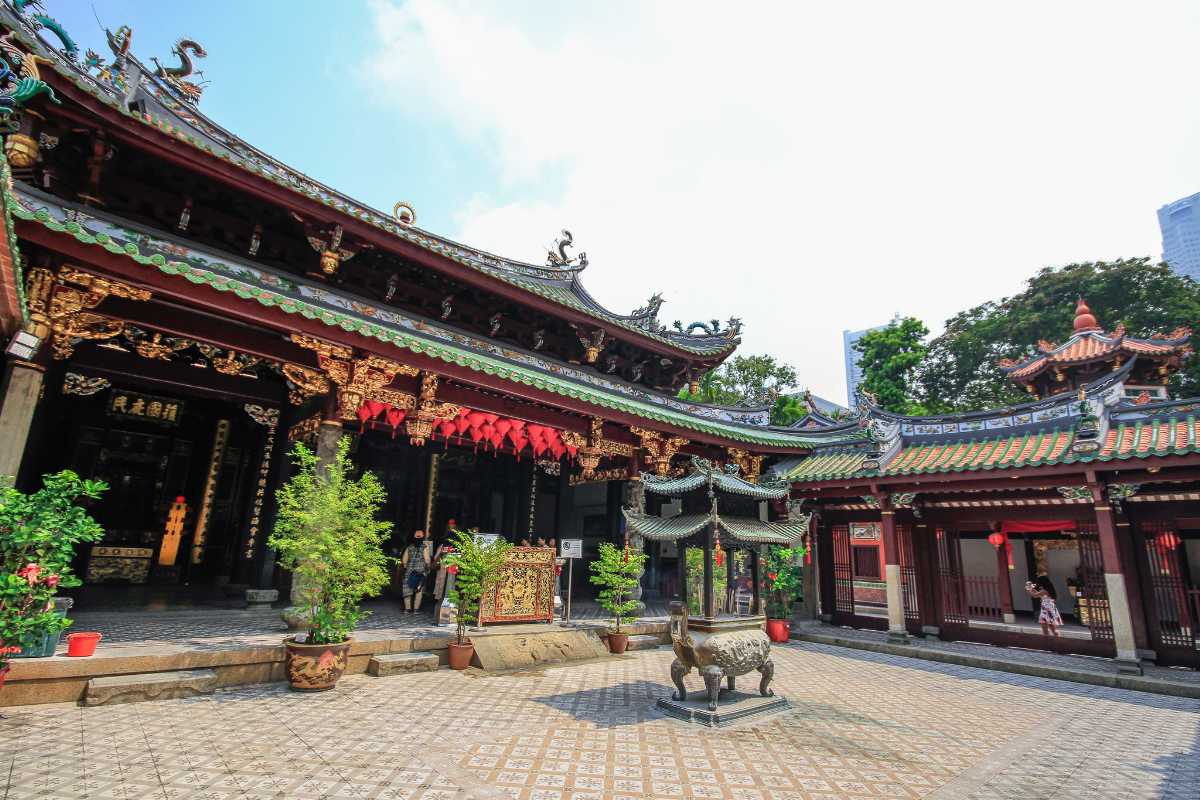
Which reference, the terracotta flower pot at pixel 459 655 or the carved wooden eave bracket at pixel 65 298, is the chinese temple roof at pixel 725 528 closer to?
the terracotta flower pot at pixel 459 655

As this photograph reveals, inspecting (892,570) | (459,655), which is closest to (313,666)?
(459,655)

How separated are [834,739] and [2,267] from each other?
356 inches

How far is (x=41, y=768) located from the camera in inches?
156

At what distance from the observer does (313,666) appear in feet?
20.8

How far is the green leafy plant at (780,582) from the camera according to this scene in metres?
12.5

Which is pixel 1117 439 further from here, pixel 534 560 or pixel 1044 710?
pixel 534 560

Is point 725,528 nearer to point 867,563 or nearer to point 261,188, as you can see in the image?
point 867,563

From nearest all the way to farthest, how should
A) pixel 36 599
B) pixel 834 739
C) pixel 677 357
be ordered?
pixel 36 599
pixel 834 739
pixel 677 357

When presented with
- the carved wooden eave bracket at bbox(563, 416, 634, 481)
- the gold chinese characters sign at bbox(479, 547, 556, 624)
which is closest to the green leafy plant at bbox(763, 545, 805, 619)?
the carved wooden eave bracket at bbox(563, 416, 634, 481)

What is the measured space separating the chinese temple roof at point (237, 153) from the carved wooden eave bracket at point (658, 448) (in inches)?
124

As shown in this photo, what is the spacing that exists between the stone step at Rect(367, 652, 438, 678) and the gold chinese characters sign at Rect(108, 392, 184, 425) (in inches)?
277

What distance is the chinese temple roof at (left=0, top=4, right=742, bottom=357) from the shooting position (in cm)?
740

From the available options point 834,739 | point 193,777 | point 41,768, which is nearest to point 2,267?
point 41,768

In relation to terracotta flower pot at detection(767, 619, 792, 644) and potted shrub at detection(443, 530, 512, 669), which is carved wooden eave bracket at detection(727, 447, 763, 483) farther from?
potted shrub at detection(443, 530, 512, 669)
